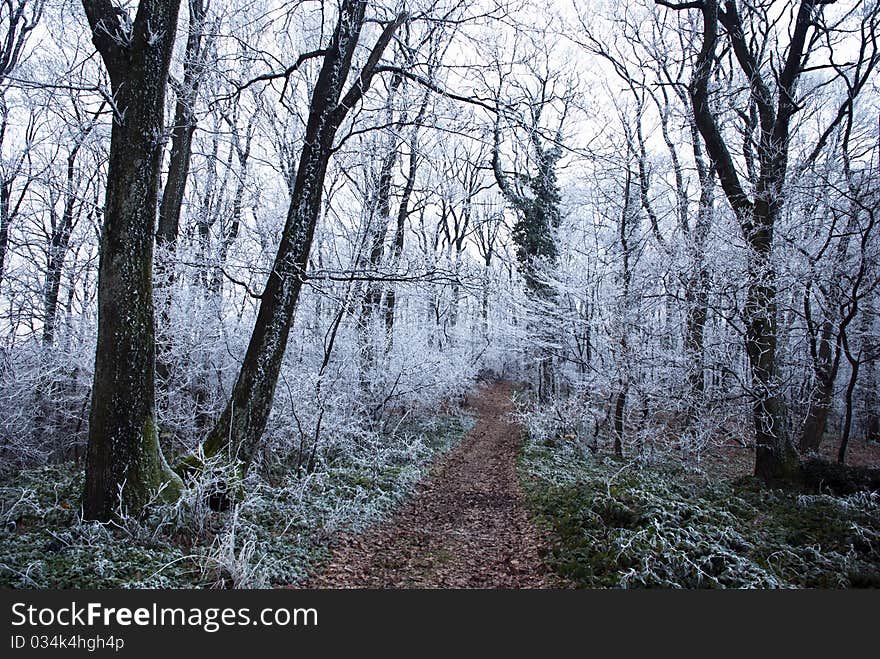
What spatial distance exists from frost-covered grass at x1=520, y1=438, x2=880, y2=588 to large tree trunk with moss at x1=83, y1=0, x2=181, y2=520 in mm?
3985

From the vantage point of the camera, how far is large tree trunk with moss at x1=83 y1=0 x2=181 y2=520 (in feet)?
13.4

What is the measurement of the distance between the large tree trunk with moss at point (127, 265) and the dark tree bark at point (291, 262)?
1.01 meters

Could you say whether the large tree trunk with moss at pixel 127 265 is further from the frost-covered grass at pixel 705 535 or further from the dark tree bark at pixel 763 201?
the dark tree bark at pixel 763 201

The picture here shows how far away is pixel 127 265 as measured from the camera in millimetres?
4145

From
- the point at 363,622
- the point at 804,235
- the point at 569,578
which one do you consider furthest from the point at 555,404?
the point at 363,622

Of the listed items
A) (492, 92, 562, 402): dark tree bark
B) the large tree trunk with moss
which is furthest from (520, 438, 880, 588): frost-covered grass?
(492, 92, 562, 402): dark tree bark

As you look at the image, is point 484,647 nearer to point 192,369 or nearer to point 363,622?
point 363,622

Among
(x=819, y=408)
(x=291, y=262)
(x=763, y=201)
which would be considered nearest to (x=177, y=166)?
(x=291, y=262)

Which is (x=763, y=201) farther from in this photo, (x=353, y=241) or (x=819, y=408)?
(x=353, y=241)

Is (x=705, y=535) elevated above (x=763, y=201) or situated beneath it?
situated beneath

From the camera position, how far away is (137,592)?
3.17 m

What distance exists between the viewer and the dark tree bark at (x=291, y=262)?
Answer: 521cm

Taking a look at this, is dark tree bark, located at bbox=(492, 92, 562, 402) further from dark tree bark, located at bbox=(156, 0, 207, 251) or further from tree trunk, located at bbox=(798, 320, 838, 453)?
dark tree bark, located at bbox=(156, 0, 207, 251)

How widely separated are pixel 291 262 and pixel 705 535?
16.5 feet
